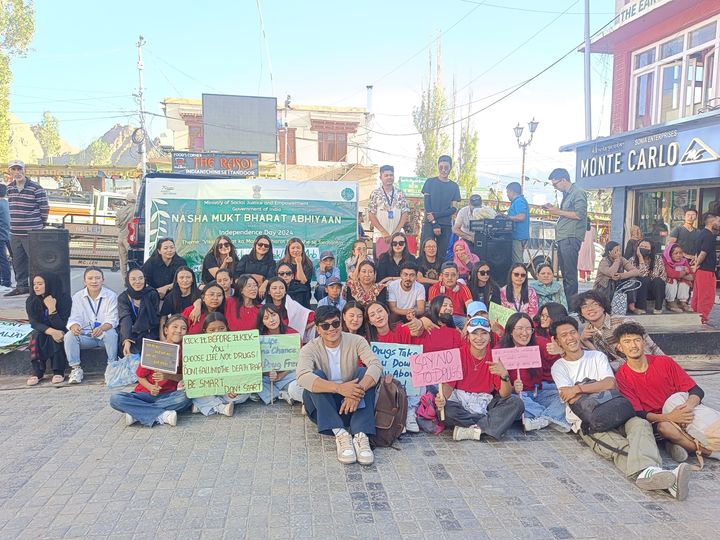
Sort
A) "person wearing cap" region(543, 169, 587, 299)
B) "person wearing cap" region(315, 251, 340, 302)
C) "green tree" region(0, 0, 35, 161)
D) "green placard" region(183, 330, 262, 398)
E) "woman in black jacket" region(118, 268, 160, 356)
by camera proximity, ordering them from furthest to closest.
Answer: "green tree" region(0, 0, 35, 161), "person wearing cap" region(543, 169, 587, 299), "person wearing cap" region(315, 251, 340, 302), "woman in black jacket" region(118, 268, 160, 356), "green placard" region(183, 330, 262, 398)

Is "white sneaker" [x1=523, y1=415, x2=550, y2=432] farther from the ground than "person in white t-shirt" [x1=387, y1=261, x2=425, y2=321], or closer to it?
closer to it

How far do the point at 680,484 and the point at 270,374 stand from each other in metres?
3.48

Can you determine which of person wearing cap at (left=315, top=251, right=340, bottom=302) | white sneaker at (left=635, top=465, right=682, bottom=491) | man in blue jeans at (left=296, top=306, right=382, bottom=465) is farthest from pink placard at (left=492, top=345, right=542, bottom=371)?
person wearing cap at (left=315, top=251, right=340, bottom=302)

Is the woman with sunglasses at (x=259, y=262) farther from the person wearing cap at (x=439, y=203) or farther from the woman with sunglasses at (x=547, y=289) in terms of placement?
the woman with sunglasses at (x=547, y=289)

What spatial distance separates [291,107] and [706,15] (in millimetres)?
25641

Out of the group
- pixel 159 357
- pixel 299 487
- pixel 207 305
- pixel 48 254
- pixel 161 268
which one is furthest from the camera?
pixel 161 268

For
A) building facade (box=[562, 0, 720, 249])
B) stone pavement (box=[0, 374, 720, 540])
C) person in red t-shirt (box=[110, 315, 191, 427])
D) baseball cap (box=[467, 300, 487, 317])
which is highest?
building facade (box=[562, 0, 720, 249])

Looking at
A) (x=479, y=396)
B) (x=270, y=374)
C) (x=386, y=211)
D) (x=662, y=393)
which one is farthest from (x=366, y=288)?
(x=662, y=393)

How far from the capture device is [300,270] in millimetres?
6902

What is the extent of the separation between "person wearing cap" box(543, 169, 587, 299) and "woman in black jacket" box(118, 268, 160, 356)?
5.52 metres

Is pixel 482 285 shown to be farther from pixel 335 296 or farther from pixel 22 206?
pixel 22 206

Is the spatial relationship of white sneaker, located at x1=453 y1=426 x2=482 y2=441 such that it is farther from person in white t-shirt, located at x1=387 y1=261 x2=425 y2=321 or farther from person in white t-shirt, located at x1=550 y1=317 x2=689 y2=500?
person in white t-shirt, located at x1=387 y1=261 x2=425 y2=321

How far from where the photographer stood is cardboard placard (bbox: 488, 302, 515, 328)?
5.57 m

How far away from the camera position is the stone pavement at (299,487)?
3189 millimetres
